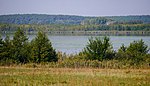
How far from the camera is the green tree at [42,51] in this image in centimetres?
3309

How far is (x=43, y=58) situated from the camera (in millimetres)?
33031

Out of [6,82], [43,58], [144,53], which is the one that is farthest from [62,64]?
[6,82]

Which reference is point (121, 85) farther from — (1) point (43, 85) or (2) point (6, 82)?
(2) point (6, 82)

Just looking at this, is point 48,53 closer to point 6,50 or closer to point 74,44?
point 6,50

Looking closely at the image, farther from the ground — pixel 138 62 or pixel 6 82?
pixel 6 82

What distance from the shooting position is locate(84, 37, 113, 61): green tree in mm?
34219

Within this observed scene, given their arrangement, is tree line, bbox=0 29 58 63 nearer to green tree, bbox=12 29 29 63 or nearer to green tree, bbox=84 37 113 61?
green tree, bbox=12 29 29 63

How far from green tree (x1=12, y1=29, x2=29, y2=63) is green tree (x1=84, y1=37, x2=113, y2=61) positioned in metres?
6.60

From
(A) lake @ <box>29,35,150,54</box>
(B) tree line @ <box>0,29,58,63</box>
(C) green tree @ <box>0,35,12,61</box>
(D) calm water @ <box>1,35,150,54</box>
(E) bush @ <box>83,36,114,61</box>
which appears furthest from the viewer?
(D) calm water @ <box>1,35,150,54</box>

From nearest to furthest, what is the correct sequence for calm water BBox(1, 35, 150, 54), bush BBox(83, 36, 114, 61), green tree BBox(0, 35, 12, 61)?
green tree BBox(0, 35, 12, 61), bush BBox(83, 36, 114, 61), calm water BBox(1, 35, 150, 54)

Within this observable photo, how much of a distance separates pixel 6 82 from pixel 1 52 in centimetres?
1815

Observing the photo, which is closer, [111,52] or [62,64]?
[62,64]

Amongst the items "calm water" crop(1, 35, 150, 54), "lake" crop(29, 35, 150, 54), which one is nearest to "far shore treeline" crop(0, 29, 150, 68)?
"lake" crop(29, 35, 150, 54)

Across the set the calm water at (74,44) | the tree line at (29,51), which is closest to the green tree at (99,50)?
the tree line at (29,51)
